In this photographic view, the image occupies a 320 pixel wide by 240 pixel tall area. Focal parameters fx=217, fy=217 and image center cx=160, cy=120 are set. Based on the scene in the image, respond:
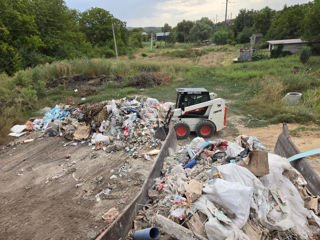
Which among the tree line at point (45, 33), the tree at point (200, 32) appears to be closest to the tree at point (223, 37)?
the tree at point (200, 32)

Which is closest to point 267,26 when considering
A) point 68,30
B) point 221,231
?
point 68,30

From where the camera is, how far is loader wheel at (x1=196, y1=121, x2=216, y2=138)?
20.6 ft

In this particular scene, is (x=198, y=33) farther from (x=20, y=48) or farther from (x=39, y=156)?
(x=39, y=156)

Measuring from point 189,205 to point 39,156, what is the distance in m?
4.88

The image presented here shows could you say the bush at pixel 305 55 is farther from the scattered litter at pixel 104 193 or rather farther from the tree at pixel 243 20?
the tree at pixel 243 20

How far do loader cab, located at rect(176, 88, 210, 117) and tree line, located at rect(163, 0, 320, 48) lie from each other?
664 inches

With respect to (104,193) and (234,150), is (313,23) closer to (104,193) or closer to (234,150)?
(234,150)

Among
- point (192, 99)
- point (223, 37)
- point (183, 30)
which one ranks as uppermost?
point (183, 30)

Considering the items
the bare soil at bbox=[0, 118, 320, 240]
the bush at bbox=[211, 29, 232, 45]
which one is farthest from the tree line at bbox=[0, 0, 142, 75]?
the bush at bbox=[211, 29, 232, 45]

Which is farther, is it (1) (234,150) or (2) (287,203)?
(1) (234,150)

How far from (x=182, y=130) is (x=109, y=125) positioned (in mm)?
2194

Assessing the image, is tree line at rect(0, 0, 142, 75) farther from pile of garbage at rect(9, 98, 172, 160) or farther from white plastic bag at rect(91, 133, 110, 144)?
white plastic bag at rect(91, 133, 110, 144)

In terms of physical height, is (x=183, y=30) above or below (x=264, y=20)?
above

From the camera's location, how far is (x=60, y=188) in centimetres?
439
